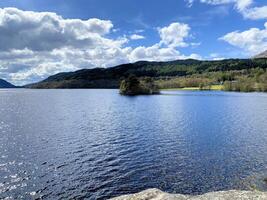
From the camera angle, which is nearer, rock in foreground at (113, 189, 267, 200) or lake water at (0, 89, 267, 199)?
rock in foreground at (113, 189, 267, 200)

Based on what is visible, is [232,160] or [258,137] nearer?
[232,160]

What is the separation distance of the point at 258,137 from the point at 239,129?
9.05 m

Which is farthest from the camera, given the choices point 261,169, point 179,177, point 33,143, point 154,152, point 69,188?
point 33,143

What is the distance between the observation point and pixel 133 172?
108 feet

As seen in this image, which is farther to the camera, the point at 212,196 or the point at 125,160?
the point at 125,160

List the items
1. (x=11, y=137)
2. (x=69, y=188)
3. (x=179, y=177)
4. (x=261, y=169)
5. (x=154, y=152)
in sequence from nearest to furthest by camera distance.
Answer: (x=69, y=188), (x=179, y=177), (x=261, y=169), (x=154, y=152), (x=11, y=137)

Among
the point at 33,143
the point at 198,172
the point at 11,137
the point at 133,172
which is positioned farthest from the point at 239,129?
the point at 11,137

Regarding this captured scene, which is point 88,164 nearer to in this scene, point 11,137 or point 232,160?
point 232,160

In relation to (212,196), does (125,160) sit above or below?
below

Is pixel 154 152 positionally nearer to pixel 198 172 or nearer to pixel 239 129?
pixel 198 172

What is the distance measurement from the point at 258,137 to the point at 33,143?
39.3 m

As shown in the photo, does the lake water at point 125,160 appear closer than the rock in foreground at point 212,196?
No

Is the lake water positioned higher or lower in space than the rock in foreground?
lower

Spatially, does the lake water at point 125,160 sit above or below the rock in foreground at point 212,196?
below
